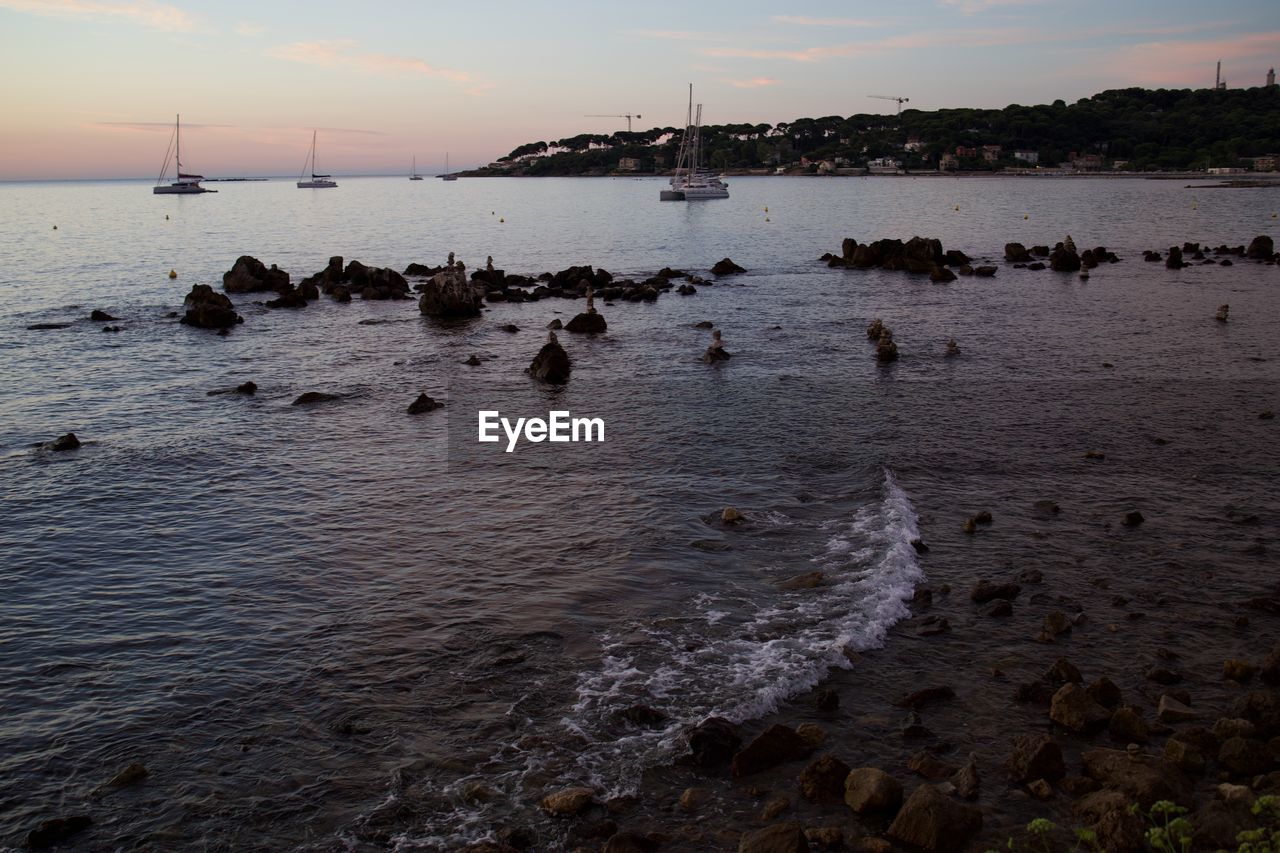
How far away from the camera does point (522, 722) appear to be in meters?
13.1

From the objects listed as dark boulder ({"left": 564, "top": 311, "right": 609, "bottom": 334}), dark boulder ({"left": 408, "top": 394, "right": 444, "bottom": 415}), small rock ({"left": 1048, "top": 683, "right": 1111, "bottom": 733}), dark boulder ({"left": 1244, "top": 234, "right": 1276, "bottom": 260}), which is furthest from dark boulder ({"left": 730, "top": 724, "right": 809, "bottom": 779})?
dark boulder ({"left": 1244, "top": 234, "right": 1276, "bottom": 260})

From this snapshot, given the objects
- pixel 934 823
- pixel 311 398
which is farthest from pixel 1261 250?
pixel 934 823

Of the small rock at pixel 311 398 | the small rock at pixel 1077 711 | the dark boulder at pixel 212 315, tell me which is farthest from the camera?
the dark boulder at pixel 212 315

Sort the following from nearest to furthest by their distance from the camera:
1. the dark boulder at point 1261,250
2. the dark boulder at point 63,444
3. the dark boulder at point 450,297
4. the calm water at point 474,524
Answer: the calm water at point 474,524, the dark boulder at point 63,444, the dark boulder at point 450,297, the dark boulder at point 1261,250

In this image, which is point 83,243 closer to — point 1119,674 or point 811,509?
point 811,509

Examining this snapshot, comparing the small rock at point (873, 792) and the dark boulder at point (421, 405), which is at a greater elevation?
the dark boulder at point (421, 405)

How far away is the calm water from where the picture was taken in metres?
12.5

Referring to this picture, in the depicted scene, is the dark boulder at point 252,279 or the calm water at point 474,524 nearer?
the calm water at point 474,524

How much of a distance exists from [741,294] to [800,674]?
49429 mm

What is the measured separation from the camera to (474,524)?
69.3ft

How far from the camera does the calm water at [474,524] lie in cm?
1245

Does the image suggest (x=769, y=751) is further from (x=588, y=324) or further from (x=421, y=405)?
(x=588, y=324)

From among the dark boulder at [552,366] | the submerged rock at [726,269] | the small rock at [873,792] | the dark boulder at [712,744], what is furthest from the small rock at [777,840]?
the submerged rock at [726,269]

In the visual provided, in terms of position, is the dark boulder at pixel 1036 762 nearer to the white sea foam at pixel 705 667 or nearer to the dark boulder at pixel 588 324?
the white sea foam at pixel 705 667
